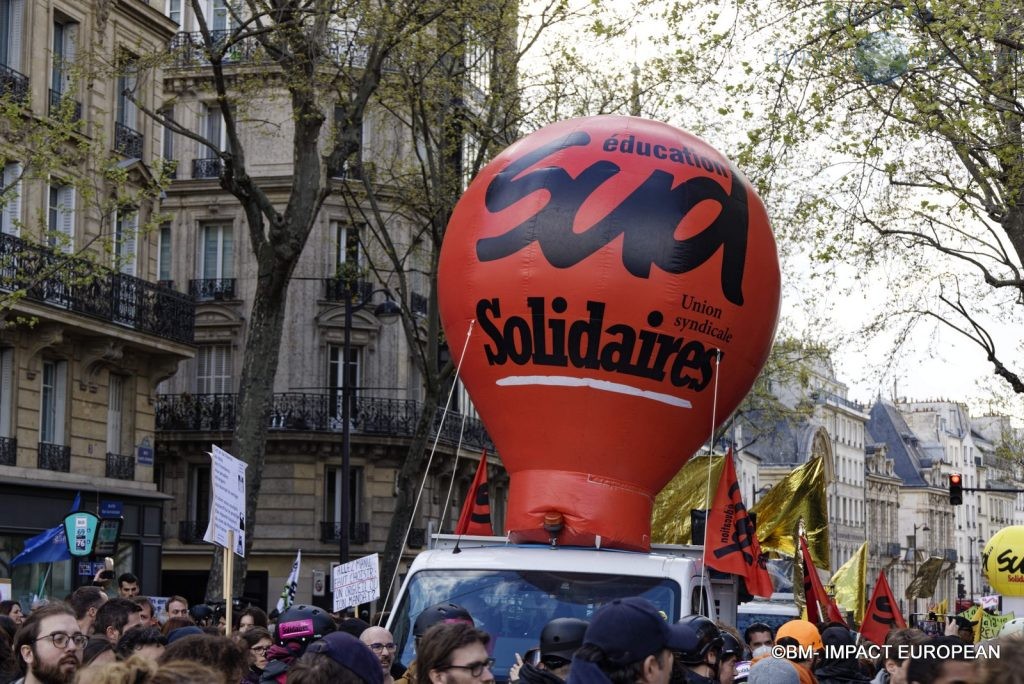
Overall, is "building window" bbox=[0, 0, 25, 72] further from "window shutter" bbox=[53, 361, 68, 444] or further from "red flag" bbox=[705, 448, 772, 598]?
"red flag" bbox=[705, 448, 772, 598]

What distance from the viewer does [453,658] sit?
249 inches

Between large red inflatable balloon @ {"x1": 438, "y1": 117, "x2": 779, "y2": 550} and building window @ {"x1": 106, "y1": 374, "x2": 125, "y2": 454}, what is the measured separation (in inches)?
799

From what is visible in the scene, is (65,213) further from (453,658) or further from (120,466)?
(453,658)

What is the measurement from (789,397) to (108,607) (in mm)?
119078

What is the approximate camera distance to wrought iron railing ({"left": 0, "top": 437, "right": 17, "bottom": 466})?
28.2 m

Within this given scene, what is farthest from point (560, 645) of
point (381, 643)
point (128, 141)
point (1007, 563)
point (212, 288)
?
point (212, 288)

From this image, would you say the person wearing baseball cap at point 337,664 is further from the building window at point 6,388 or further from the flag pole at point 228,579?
the building window at point 6,388

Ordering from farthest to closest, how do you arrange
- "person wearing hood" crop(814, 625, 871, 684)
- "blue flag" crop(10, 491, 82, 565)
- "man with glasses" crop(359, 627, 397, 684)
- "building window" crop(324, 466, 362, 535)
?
1. "building window" crop(324, 466, 362, 535)
2. "blue flag" crop(10, 491, 82, 565)
3. "person wearing hood" crop(814, 625, 871, 684)
4. "man with glasses" crop(359, 627, 397, 684)

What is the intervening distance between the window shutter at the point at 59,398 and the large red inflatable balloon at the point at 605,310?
726 inches

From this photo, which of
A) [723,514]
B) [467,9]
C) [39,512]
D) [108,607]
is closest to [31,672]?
[108,607]

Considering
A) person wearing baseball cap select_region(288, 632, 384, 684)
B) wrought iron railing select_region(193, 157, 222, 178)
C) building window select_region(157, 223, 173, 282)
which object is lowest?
person wearing baseball cap select_region(288, 632, 384, 684)

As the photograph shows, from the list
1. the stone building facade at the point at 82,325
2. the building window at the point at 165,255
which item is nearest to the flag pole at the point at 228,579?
the stone building facade at the point at 82,325

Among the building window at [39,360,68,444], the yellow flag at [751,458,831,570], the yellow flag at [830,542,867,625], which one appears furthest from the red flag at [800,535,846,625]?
the building window at [39,360,68,444]

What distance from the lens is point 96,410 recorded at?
32.0 m
